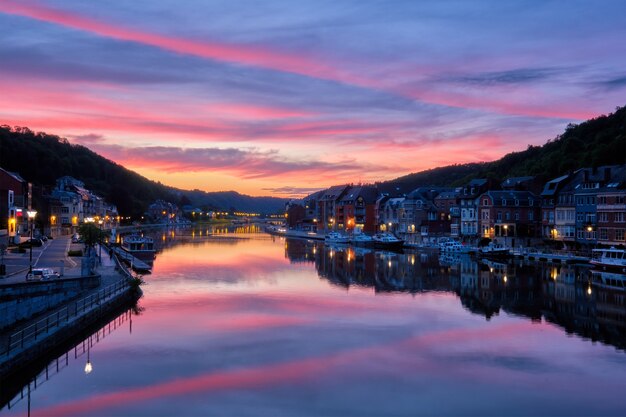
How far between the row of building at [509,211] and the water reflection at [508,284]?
26.8 feet

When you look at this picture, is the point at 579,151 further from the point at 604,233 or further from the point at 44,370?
the point at 44,370

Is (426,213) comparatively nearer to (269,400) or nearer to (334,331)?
(334,331)

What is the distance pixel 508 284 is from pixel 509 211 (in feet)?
110

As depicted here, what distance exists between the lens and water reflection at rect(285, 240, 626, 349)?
34.2 m

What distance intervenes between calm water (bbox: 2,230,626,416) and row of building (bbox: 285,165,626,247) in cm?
1966

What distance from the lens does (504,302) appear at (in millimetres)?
39688

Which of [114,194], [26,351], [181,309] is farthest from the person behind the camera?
[114,194]

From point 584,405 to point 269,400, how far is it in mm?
9932

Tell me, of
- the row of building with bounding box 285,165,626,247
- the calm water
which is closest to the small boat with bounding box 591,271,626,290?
the calm water

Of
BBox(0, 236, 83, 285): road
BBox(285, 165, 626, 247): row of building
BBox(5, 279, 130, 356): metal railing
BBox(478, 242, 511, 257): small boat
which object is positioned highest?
BBox(285, 165, 626, 247): row of building

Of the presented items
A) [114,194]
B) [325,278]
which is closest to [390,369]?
[325,278]

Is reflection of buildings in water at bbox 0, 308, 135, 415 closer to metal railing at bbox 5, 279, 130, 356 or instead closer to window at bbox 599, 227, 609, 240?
metal railing at bbox 5, 279, 130, 356

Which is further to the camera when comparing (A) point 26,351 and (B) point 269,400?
(A) point 26,351

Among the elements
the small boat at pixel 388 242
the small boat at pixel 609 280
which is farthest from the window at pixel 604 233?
the small boat at pixel 388 242
